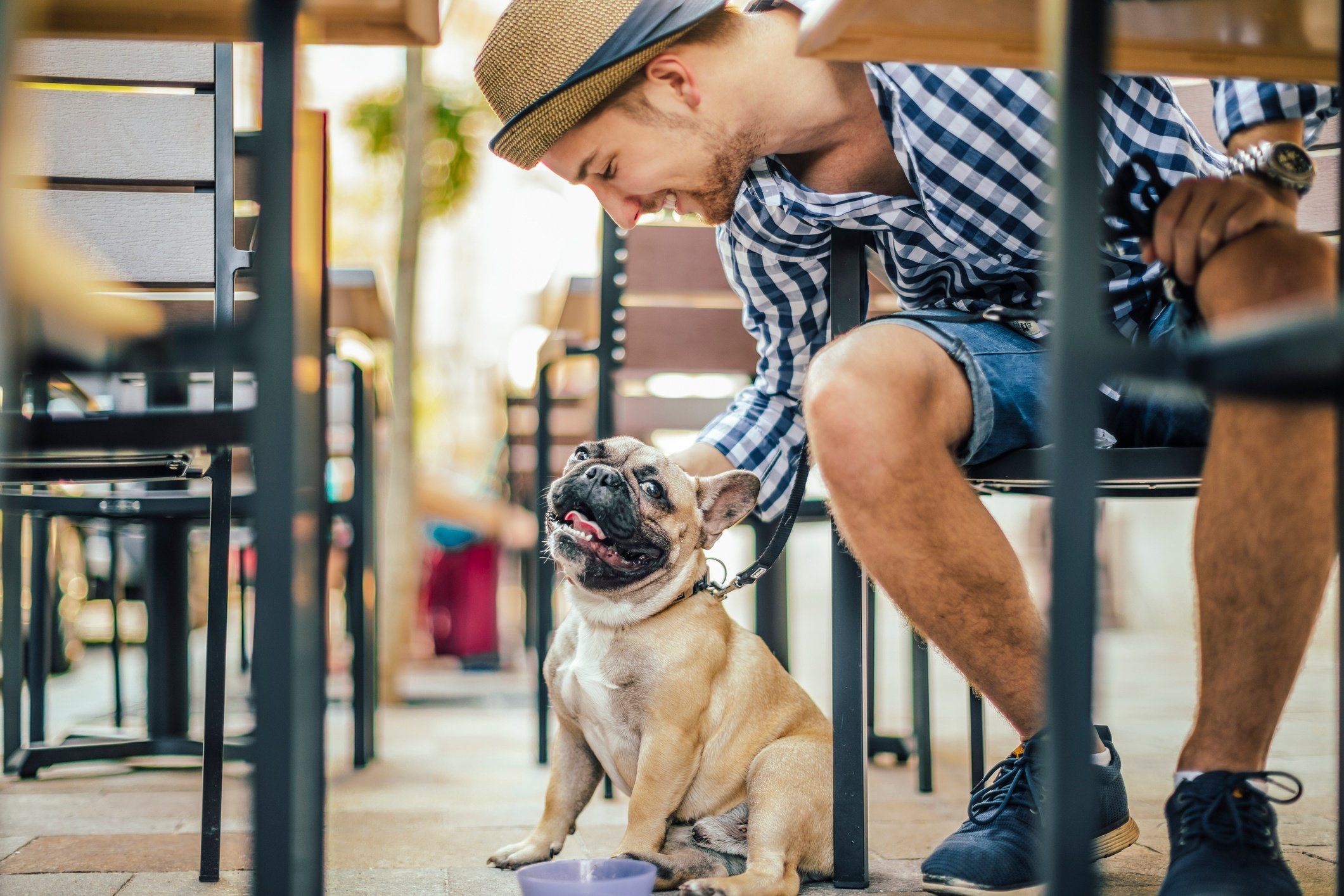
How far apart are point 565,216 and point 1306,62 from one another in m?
9.41

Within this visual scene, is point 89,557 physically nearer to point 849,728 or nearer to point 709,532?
point 709,532

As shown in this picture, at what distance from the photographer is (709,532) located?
2010 millimetres

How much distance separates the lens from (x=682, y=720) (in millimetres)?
1740

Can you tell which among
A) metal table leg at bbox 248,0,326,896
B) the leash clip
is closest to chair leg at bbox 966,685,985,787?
the leash clip

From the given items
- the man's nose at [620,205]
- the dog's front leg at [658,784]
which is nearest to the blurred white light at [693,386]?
the man's nose at [620,205]

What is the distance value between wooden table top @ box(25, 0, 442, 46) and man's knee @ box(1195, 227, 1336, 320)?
91 cm

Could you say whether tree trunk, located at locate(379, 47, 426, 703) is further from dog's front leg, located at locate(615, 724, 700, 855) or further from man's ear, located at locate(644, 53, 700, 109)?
man's ear, located at locate(644, 53, 700, 109)

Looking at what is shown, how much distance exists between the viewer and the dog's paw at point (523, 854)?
173 cm

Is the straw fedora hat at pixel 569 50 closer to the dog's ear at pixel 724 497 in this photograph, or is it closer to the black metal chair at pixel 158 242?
the black metal chair at pixel 158 242

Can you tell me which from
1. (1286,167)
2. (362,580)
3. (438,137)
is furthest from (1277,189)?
(438,137)

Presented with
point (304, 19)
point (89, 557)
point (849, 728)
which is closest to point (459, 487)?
point (89, 557)

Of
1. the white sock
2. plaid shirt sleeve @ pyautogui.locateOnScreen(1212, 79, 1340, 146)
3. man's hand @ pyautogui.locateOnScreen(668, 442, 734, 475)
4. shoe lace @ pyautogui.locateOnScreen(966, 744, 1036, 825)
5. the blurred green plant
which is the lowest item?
shoe lace @ pyautogui.locateOnScreen(966, 744, 1036, 825)

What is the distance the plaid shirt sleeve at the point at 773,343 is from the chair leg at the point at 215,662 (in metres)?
0.82

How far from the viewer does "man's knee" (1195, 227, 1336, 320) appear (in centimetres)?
115
